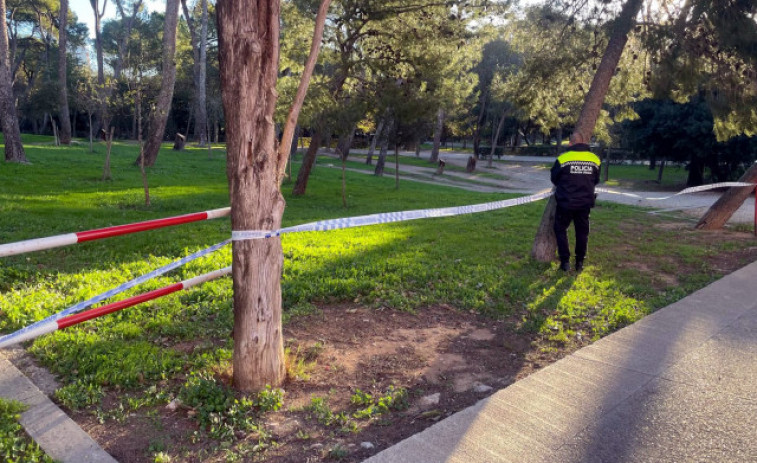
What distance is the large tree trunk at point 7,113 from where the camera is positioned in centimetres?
1678

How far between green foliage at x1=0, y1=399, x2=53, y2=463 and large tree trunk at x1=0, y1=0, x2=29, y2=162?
1670 cm

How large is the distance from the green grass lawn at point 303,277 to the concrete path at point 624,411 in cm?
71

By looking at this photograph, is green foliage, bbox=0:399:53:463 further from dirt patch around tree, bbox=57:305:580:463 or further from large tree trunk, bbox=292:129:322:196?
large tree trunk, bbox=292:129:322:196

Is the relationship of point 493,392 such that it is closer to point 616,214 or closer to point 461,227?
point 461,227

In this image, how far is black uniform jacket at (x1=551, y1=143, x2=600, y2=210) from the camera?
7.30 metres

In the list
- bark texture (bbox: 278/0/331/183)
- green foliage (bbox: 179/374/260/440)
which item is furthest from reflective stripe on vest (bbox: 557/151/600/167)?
green foliage (bbox: 179/374/260/440)

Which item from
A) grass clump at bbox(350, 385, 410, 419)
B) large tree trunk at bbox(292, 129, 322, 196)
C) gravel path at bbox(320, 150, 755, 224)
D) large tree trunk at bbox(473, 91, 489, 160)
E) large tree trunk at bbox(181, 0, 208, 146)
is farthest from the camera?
large tree trunk at bbox(473, 91, 489, 160)

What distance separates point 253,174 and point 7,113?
1771 cm

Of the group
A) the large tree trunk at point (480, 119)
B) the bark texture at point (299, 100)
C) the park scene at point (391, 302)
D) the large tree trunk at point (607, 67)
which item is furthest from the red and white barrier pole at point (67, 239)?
the large tree trunk at point (480, 119)

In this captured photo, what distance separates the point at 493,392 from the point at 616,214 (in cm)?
1171

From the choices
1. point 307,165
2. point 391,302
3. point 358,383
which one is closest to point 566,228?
point 391,302

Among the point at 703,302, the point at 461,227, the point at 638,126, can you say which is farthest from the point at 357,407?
the point at 638,126

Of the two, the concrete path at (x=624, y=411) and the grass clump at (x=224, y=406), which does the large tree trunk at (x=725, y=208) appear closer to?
the concrete path at (x=624, y=411)

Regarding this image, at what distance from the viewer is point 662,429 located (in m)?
3.49
